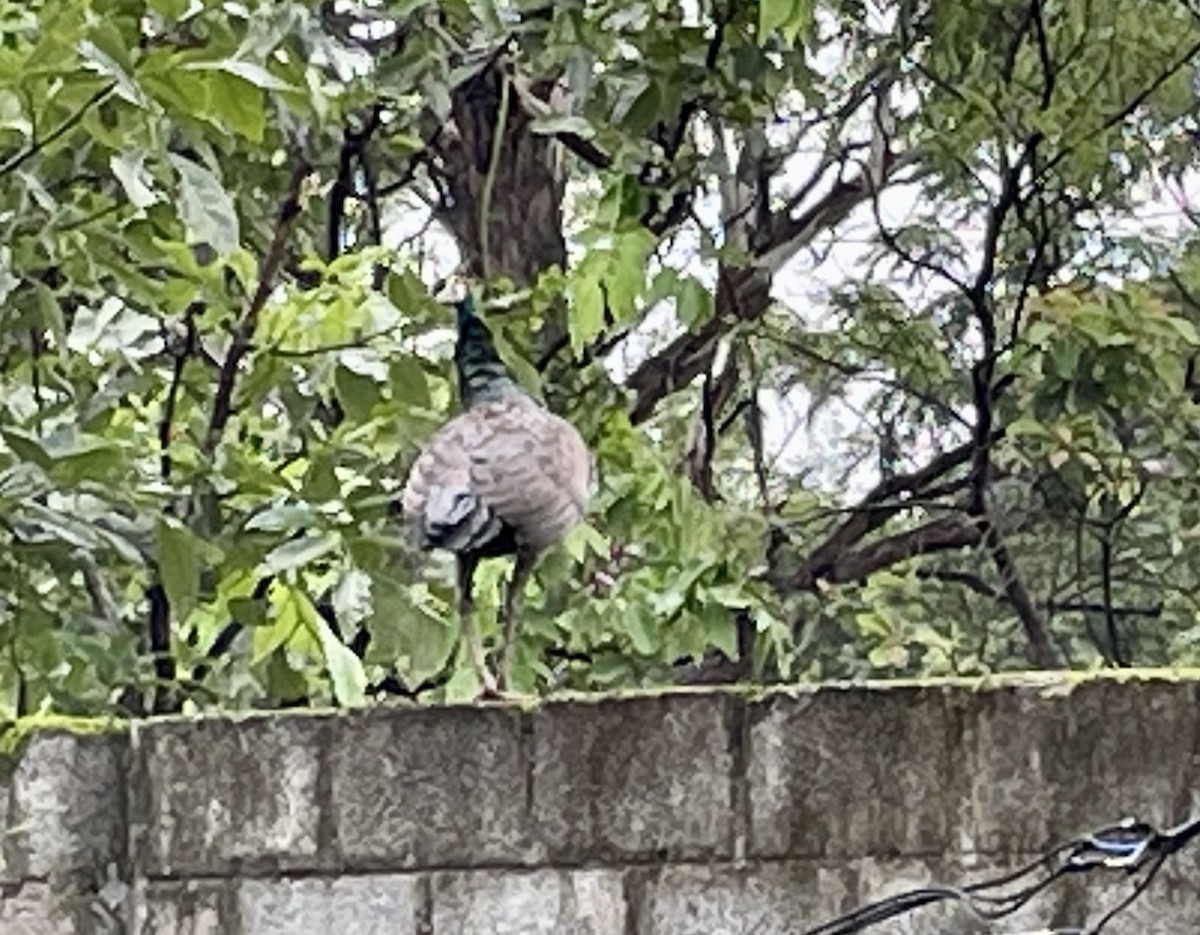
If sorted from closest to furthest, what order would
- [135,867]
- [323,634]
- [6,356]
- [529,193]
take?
[135,867] < [323,634] < [6,356] < [529,193]

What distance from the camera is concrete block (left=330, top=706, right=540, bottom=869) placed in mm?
2566

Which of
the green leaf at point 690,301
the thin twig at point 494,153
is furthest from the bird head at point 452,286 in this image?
the green leaf at point 690,301

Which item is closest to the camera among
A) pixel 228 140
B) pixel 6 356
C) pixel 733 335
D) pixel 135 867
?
pixel 228 140

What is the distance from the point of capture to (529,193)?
5.01 m

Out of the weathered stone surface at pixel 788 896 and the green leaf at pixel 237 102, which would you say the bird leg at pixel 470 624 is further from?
the green leaf at pixel 237 102

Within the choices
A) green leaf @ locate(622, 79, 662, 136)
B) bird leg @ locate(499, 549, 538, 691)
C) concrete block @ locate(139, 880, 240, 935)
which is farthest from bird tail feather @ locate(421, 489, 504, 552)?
green leaf @ locate(622, 79, 662, 136)

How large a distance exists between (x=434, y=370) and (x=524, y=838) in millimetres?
759

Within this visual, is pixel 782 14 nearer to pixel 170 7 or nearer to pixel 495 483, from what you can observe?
pixel 495 483

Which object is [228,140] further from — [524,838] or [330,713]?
[524,838]

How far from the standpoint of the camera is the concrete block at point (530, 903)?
99.1 inches

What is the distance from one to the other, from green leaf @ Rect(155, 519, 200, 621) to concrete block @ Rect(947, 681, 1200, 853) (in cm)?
83

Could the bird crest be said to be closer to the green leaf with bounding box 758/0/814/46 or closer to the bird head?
the green leaf with bounding box 758/0/814/46

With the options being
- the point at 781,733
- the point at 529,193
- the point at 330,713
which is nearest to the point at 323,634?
the point at 330,713

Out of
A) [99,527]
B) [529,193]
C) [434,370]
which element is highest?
[529,193]
